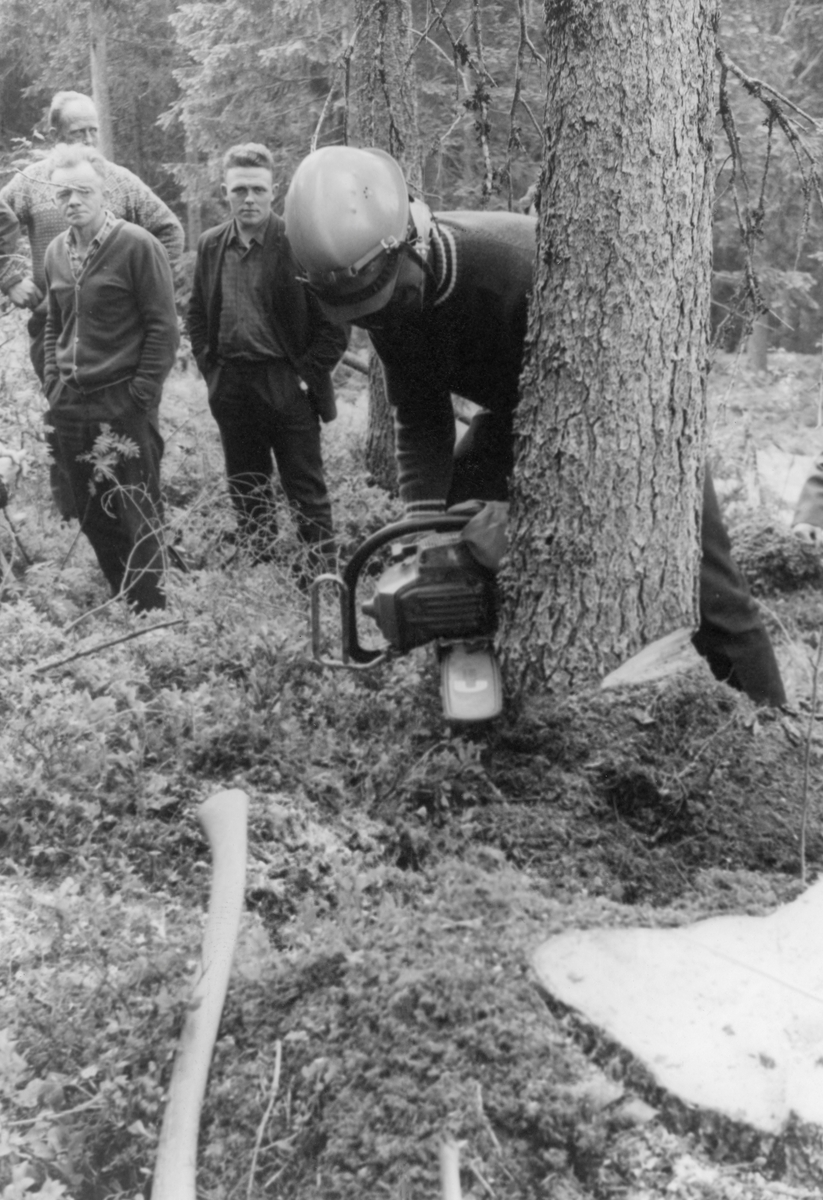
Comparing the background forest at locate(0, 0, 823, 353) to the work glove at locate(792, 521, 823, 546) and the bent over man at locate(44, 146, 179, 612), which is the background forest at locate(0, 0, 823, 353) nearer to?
the bent over man at locate(44, 146, 179, 612)

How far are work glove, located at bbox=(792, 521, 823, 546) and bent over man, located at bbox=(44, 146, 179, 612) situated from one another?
2.77 meters

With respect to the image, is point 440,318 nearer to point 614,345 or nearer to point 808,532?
point 614,345

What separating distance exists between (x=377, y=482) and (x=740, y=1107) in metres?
5.72

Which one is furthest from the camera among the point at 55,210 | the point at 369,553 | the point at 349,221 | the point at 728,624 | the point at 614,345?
the point at 55,210

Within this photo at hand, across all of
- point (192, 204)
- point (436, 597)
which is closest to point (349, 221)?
point (436, 597)

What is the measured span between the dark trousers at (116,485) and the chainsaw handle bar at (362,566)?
192 centimetres

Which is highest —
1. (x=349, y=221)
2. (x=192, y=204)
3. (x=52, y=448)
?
(x=349, y=221)

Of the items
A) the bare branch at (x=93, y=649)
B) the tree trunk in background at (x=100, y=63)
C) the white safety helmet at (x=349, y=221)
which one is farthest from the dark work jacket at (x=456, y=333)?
the tree trunk in background at (x=100, y=63)

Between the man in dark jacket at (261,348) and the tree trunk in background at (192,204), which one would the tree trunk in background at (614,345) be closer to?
the man in dark jacket at (261,348)

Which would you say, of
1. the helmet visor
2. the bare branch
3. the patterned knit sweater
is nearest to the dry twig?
the bare branch

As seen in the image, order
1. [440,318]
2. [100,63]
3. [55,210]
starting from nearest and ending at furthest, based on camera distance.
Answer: [440,318]
[55,210]
[100,63]

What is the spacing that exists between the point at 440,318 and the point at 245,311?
2.29 metres

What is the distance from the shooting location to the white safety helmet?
268 centimetres

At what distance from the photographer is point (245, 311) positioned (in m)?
5.03
